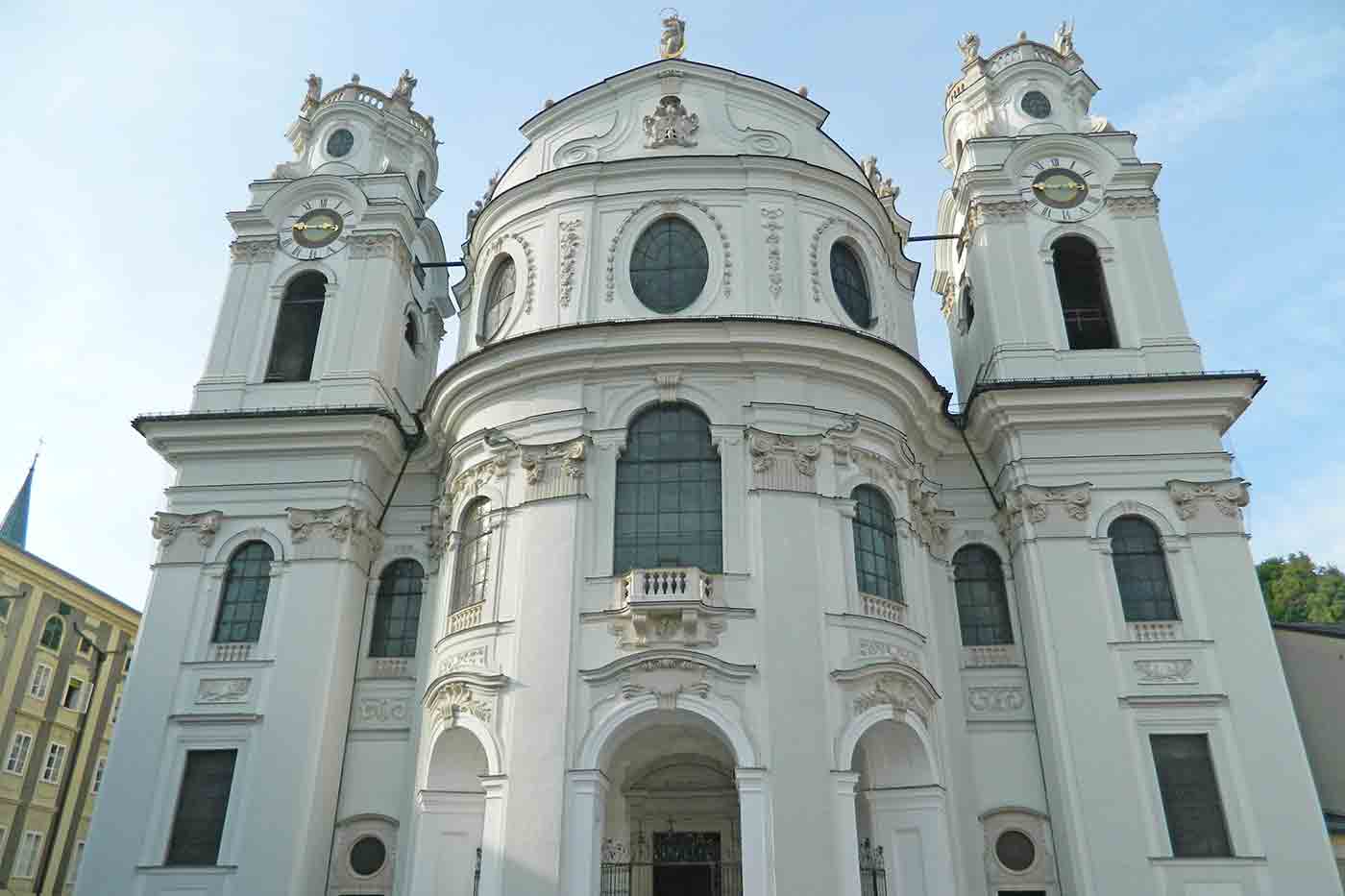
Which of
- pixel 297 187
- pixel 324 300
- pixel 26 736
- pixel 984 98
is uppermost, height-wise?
pixel 984 98

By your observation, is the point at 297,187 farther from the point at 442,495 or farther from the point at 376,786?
the point at 376,786

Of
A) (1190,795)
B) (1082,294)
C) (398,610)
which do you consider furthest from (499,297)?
(1190,795)

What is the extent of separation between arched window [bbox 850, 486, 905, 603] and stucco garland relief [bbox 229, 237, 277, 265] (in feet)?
50.9

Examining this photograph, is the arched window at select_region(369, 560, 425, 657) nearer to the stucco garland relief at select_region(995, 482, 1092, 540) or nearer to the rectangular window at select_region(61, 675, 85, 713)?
the stucco garland relief at select_region(995, 482, 1092, 540)

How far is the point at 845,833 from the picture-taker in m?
17.2

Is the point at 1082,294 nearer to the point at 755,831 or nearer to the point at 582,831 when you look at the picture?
the point at 755,831

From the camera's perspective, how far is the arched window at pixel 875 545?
20.0 m

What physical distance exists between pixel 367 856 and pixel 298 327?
1237 cm

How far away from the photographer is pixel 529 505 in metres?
20.1

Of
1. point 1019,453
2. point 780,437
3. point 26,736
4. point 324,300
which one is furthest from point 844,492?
point 26,736

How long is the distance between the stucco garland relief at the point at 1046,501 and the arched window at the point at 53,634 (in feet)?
111

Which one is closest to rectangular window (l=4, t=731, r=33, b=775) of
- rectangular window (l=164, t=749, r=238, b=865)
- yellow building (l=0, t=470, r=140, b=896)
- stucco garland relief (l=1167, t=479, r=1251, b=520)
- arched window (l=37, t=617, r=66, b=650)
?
yellow building (l=0, t=470, r=140, b=896)

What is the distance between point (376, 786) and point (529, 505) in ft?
20.8

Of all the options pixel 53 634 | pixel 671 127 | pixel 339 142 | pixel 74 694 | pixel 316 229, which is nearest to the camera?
pixel 671 127
